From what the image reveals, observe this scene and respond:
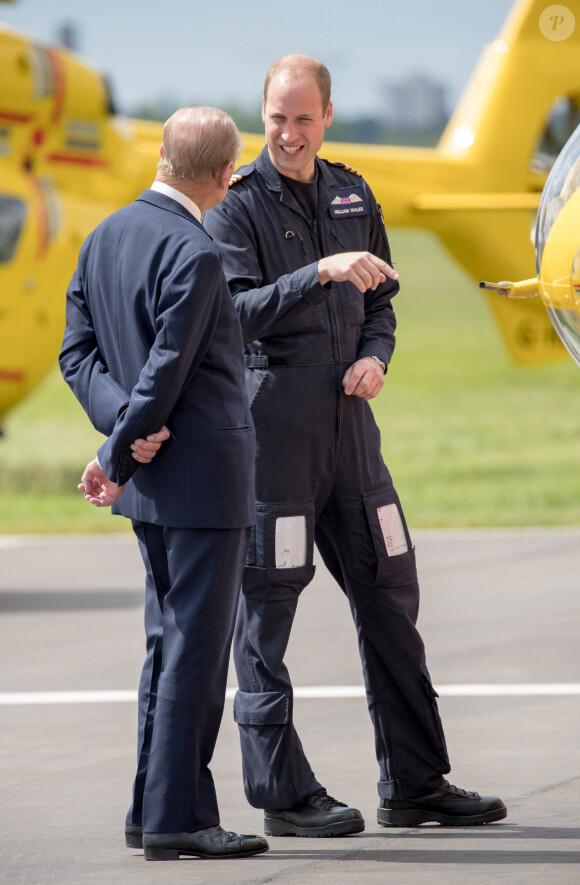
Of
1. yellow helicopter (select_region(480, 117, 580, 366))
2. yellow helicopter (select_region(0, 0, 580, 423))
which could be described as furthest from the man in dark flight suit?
yellow helicopter (select_region(0, 0, 580, 423))

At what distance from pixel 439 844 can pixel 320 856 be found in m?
0.34

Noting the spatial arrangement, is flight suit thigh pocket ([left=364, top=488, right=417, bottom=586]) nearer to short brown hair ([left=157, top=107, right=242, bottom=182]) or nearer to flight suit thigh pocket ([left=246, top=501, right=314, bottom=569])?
flight suit thigh pocket ([left=246, top=501, right=314, bottom=569])

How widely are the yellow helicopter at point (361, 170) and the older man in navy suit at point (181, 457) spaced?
28.8ft

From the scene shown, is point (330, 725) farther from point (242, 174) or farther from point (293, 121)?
point (293, 121)

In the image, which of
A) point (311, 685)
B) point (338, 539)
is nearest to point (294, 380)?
point (338, 539)

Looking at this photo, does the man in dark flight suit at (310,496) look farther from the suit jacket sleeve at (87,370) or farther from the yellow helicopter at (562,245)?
the yellow helicopter at (562,245)

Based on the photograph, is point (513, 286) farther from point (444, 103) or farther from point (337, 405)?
point (444, 103)

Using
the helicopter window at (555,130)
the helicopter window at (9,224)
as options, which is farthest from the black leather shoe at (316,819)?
the helicopter window at (555,130)

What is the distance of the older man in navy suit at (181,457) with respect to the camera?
3789 millimetres

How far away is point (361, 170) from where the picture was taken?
44.8 ft

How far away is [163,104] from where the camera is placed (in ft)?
265

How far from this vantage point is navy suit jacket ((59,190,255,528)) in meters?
3.73

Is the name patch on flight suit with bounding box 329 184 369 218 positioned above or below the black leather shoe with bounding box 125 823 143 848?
above

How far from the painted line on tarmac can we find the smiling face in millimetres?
2675
